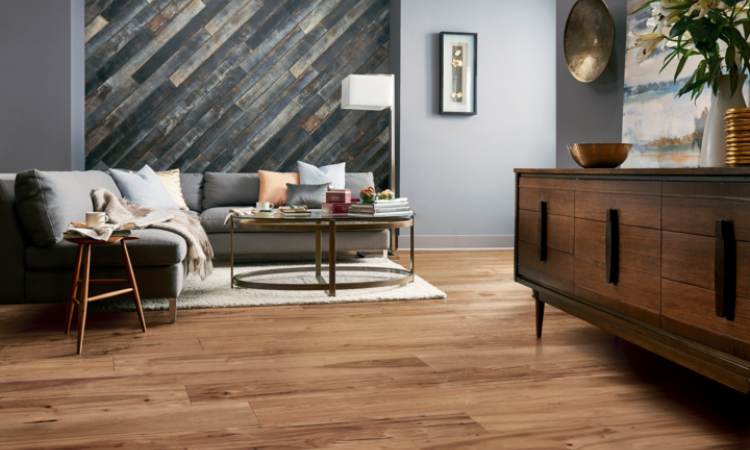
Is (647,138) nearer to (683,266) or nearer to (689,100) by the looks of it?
(689,100)

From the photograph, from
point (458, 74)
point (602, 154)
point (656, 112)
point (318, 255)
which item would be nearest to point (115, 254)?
point (318, 255)

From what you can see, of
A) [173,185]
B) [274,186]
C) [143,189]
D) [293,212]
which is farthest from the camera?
[274,186]

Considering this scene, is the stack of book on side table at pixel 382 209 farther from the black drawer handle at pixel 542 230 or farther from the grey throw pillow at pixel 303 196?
the black drawer handle at pixel 542 230

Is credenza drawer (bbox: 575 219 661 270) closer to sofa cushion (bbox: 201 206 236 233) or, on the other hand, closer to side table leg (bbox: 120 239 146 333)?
side table leg (bbox: 120 239 146 333)

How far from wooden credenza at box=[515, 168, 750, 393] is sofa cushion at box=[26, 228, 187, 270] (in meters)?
1.71

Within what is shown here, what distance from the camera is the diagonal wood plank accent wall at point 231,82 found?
661 cm

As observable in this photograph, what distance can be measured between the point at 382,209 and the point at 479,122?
2765 millimetres

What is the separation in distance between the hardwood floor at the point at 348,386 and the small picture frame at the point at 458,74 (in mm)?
3457

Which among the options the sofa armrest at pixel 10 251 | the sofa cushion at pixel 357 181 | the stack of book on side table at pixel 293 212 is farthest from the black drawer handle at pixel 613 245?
the sofa cushion at pixel 357 181

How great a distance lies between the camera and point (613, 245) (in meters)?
2.54

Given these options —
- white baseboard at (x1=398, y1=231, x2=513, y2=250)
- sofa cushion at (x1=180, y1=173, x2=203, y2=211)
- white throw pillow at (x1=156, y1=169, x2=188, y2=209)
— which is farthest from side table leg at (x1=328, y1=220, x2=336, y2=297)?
white baseboard at (x1=398, y1=231, x2=513, y2=250)

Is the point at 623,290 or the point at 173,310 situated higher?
the point at 623,290

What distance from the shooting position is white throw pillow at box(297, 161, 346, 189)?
6.27 meters

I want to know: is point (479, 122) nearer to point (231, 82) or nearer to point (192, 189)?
point (231, 82)
